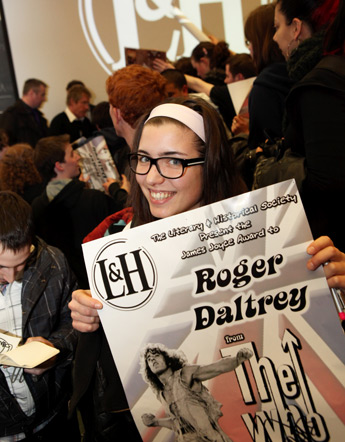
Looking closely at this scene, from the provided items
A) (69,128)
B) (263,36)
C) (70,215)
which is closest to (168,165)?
(263,36)

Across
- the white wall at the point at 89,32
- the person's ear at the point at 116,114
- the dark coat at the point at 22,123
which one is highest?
the white wall at the point at 89,32

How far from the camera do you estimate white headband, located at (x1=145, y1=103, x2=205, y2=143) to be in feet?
4.75

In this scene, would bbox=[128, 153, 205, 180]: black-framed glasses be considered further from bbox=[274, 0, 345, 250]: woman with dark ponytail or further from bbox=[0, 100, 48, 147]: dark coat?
bbox=[0, 100, 48, 147]: dark coat

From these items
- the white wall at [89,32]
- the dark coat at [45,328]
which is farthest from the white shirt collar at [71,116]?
the dark coat at [45,328]

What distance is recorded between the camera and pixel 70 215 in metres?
3.08

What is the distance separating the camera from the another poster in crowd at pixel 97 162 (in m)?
3.27

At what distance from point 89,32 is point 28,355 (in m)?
6.68

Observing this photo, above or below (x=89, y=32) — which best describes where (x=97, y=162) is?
below

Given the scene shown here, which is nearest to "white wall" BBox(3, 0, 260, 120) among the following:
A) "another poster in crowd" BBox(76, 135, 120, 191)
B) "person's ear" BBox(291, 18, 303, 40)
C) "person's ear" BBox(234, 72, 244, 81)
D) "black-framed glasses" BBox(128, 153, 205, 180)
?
"person's ear" BBox(234, 72, 244, 81)

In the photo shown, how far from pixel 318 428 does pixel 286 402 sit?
9 cm

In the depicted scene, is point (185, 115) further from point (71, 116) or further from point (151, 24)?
point (151, 24)

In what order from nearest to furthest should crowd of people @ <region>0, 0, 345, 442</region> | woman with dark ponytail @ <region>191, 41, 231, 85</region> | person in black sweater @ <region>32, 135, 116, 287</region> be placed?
crowd of people @ <region>0, 0, 345, 442</region> < person in black sweater @ <region>32, 135, 116, 287</region> < woman with dark ponytail @ <region>191, 41, 231, 85</region>

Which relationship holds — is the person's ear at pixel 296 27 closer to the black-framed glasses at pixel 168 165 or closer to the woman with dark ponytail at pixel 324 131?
the woman with dark ponytail at pixel 324 131

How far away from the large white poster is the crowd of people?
0.09 m
